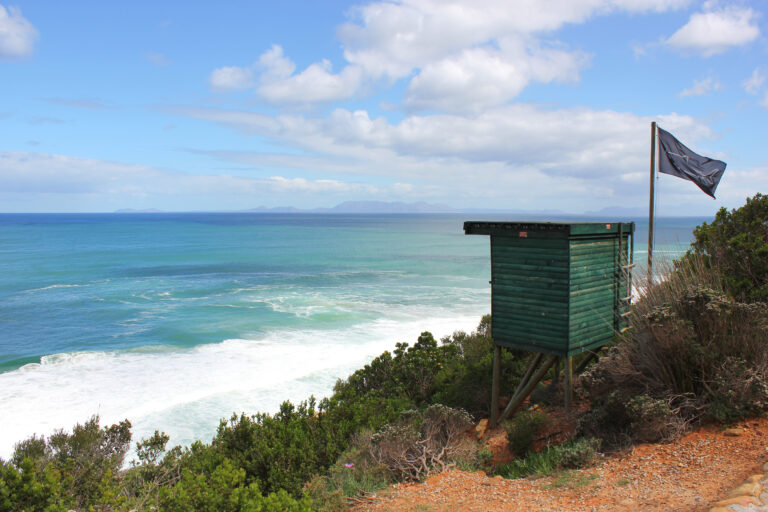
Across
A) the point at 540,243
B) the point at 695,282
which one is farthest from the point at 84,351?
the point at 695,282

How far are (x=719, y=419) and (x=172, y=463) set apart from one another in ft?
30.4

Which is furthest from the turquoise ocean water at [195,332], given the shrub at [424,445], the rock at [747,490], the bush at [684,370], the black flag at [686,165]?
the shrub at [424,445]

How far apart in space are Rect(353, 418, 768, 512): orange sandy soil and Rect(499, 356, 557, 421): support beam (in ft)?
9.68

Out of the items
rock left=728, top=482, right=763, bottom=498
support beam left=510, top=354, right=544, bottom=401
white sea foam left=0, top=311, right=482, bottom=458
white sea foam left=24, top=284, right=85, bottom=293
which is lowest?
white sea foam left=0, top=311, right=482, bottom=458

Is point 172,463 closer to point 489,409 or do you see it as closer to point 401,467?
point 401,467

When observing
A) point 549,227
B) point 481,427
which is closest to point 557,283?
point 549,227

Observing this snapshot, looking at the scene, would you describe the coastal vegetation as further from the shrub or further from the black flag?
the black flag

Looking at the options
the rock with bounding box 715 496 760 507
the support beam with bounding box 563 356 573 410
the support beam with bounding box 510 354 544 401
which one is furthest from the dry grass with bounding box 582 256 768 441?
the support beam with bounding box 510 354 544 401

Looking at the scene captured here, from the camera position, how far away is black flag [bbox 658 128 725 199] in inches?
447

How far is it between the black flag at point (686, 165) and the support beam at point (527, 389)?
512 centimetres

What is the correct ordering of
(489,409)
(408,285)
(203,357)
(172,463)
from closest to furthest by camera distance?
1. (172,463)
2. (489,409)
3. (203,357)
4. (408,285)

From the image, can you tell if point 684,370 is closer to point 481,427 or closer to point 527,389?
point 527,389

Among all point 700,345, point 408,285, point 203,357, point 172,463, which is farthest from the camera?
point 408,285

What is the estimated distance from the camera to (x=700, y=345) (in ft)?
24.2
